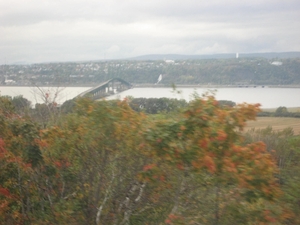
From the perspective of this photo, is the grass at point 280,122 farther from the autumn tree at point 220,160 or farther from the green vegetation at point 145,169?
the autumn tree at point 220,160

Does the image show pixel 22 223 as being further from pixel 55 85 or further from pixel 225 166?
pixel 55 85

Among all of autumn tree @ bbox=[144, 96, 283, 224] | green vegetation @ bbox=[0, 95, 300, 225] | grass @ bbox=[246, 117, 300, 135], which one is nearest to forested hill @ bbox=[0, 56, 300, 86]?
grass @ bbox=[246, 117, 300, 135]

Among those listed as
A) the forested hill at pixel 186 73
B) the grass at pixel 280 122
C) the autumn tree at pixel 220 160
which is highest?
the forested hill at pixel 186 73

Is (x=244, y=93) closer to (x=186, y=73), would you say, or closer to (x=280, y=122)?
(x=280, y=122)

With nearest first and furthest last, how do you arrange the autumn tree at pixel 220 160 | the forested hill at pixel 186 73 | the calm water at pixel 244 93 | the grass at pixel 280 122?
the autumn tree at pixel 220 160 < the grass at pixel 280 122 < the calm water at pixel 244 93 < the forested hill at pixel 186 73

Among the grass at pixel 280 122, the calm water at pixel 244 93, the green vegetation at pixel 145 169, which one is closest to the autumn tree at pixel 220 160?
the green vegetation at pixel 145 169

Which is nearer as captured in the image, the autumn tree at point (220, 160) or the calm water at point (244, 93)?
the autumn tree at point (220, 160)
